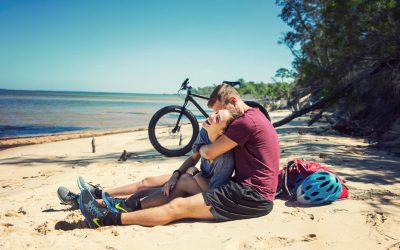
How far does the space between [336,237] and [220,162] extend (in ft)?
3.51

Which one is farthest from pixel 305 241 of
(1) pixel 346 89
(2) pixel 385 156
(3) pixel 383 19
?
(1) pixel 346 89

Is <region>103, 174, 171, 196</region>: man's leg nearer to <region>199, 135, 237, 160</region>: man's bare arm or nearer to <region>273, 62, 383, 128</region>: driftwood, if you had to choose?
<region>199, 135, 237, 160</region>: man's bare arm

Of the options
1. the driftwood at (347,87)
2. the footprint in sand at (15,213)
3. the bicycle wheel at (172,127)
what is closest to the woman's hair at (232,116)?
the footprint in sand at (15,213)

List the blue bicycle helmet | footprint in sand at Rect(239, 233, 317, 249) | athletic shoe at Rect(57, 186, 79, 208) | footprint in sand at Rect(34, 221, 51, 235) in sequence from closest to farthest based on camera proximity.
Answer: footprint in sand at Rect(239, 233, 317, 249) → footprint in sand at Rect(34, 221, 51, 235) → the blue bicycle helmet → athletic shoe at Rect(57, 186, 79, 208)

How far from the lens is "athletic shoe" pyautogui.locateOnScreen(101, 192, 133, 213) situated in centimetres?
295

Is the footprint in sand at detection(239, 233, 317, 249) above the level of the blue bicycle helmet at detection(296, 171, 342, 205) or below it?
below

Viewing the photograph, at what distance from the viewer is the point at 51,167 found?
19.5 feet

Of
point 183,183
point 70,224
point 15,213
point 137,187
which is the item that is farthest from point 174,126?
point 70,224

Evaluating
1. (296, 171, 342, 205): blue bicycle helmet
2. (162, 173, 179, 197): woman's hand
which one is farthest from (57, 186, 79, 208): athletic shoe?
(296, 171, 342, 205): blue bicycle helmet

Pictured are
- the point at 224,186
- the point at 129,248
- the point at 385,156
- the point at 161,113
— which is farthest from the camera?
the point at 161,113

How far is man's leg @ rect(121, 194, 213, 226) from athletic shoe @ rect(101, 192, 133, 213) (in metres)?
0.19

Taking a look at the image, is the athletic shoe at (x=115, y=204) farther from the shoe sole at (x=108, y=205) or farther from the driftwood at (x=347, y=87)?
the driftwood at (x=347, y=87)

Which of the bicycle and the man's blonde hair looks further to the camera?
the bicycle

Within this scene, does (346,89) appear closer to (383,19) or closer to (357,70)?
(357,70)
